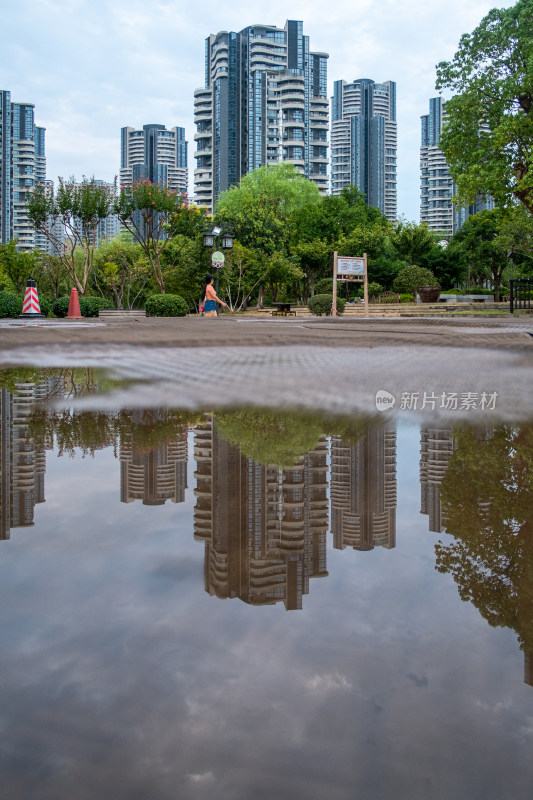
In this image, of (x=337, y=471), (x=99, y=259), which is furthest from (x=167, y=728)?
(x=99, y=259)

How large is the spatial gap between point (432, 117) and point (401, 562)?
147 meters

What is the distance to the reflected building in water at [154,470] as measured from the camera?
5.61 ft

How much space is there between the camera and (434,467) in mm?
1957

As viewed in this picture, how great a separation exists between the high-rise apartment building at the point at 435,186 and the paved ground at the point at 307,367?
12058 cm

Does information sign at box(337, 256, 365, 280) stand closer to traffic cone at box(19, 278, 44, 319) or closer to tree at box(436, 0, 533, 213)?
tree at box(436, 0, 533, 213)

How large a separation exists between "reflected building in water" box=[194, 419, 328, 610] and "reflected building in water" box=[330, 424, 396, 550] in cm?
3

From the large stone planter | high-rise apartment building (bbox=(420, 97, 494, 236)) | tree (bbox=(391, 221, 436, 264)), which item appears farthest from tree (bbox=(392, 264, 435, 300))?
high-rise apartment building (bbox=(420, 97, 494, 236))

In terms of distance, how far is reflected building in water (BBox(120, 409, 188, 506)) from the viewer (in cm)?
171

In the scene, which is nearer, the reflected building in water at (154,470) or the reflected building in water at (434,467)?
the reflected building in water at (434,467)

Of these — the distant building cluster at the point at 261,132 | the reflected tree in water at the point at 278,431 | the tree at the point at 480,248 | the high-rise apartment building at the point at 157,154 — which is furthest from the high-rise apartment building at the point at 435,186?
the reflected tree in water at the point at 278,431

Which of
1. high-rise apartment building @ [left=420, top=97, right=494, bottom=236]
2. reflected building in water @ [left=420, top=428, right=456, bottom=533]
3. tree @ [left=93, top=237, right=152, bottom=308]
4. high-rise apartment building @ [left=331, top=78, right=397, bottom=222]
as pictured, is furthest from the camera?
high-rise apartment building @ [left=420, top=97, right=494, bottom=236]

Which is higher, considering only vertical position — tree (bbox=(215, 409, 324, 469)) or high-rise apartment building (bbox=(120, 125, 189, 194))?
high-rise apartment building (bbox=(120, 125, 189, 194))

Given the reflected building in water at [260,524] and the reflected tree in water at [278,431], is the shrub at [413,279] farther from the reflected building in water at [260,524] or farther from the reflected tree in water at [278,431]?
the reflected building in water at [260,524]

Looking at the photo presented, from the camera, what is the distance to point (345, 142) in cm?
12300
